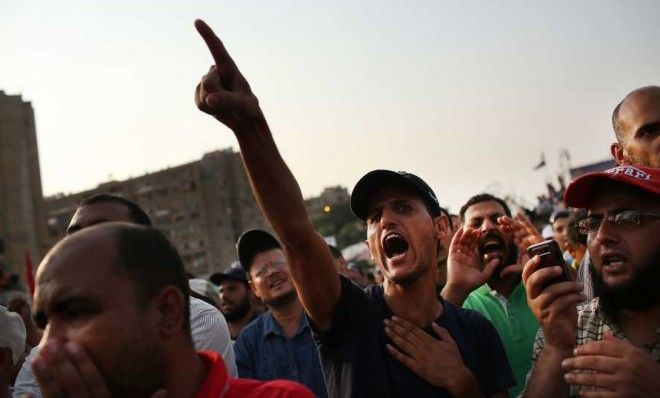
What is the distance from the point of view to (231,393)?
199 cm

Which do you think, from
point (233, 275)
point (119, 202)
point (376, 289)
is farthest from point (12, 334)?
point (233, 275)

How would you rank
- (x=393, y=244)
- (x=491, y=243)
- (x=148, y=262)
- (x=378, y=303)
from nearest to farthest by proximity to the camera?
(x=148, y=262) < (x=378, y=303) < (x=393, y=244) < (x=491, y=243)

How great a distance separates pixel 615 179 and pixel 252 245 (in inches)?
135

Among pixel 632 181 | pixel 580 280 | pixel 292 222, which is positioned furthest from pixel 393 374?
pixel 580 280

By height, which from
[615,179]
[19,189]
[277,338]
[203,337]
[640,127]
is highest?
[19,189]

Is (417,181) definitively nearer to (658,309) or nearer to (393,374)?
(393,374)

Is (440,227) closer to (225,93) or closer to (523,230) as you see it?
(523,230)

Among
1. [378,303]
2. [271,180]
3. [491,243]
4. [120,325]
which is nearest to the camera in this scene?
[120,325]

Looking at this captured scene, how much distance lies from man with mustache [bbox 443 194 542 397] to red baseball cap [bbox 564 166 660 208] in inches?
24.1

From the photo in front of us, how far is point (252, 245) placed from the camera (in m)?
5.46

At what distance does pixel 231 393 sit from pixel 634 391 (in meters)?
1.24

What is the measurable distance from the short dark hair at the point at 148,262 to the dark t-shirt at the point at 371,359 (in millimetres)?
721

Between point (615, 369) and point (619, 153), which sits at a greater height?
point (619, 153)

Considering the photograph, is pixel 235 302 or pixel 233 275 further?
pixel 233 275
